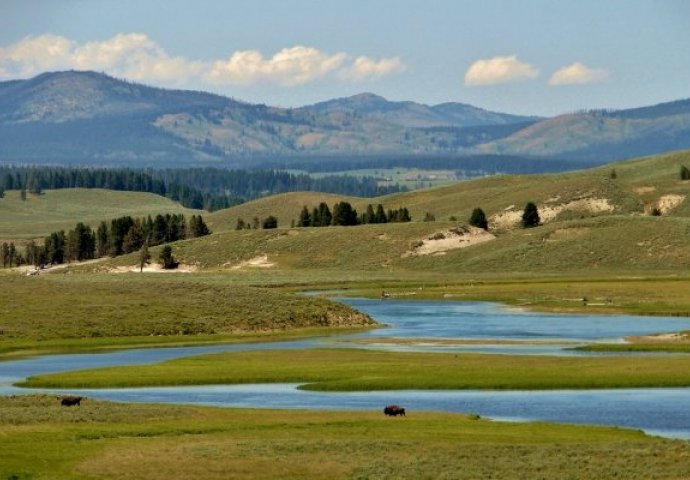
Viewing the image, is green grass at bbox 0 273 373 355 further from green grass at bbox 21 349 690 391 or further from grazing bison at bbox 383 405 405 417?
grazing bison at bbox 383 405 405 417

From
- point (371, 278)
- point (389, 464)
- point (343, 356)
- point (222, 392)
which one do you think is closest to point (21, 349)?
point (343, 356)

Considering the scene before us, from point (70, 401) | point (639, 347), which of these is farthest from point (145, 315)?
point (70, 401)

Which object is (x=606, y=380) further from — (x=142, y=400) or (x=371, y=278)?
(x=371, y=278)

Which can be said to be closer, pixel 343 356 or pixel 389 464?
Answer: pixel 389 464

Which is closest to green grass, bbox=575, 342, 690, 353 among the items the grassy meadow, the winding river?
the grassy meadow

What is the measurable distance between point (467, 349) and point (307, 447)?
4414 centimetres

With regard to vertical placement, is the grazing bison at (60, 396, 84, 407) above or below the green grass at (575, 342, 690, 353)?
above

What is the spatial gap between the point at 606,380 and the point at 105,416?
85.0ft

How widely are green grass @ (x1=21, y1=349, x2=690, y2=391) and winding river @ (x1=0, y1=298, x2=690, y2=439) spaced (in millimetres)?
1713

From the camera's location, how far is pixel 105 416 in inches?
2344

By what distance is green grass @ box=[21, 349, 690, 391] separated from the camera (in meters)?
73.8

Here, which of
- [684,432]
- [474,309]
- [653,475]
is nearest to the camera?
[653,475]

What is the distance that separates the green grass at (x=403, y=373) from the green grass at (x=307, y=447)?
13.1 metres

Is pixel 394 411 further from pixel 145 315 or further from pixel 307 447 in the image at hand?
pixel 145 315
